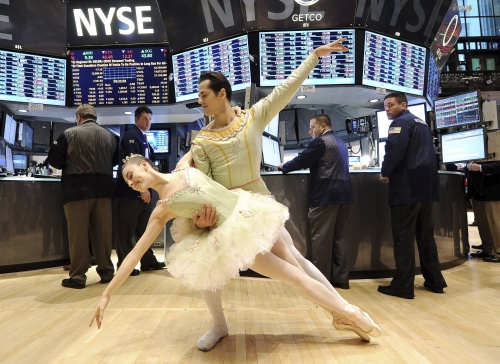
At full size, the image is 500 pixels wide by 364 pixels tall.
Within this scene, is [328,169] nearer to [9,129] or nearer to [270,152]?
[270,152]

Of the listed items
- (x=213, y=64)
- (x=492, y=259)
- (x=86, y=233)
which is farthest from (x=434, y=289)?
(x=213, y=64)

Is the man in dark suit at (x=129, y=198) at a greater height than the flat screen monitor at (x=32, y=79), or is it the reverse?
the flat screen monitor at (x=32, y=79)

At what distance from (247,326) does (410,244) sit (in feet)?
5.17

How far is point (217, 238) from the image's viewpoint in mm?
1867

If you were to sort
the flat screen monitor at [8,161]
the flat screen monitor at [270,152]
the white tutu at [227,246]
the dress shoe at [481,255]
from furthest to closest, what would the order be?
the dress shoe at [481,255] < the flat screen monitor at [8,161] < the flat screen monitor at [270,152] < the white tutu at [227,246]

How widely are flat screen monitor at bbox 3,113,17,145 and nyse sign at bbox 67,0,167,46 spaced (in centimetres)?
132


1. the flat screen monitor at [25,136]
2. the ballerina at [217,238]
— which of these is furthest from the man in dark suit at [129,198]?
the ballerina at [217,238]

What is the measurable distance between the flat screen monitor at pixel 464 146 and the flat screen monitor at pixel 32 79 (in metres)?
5.16

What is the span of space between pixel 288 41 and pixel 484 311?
3.48 meters

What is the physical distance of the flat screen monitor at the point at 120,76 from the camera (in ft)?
17.9

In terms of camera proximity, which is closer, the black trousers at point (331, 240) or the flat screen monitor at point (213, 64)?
the black trousers at point (331, 240)

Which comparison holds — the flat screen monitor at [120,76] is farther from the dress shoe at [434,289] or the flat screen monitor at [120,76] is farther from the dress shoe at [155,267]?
the dress shoe at [434,289]

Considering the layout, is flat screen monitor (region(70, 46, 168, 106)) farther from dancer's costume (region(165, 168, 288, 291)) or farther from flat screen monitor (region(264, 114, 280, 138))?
dancer's costume (region(165, 168, 288, 291))

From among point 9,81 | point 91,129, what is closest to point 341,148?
point 91,129
